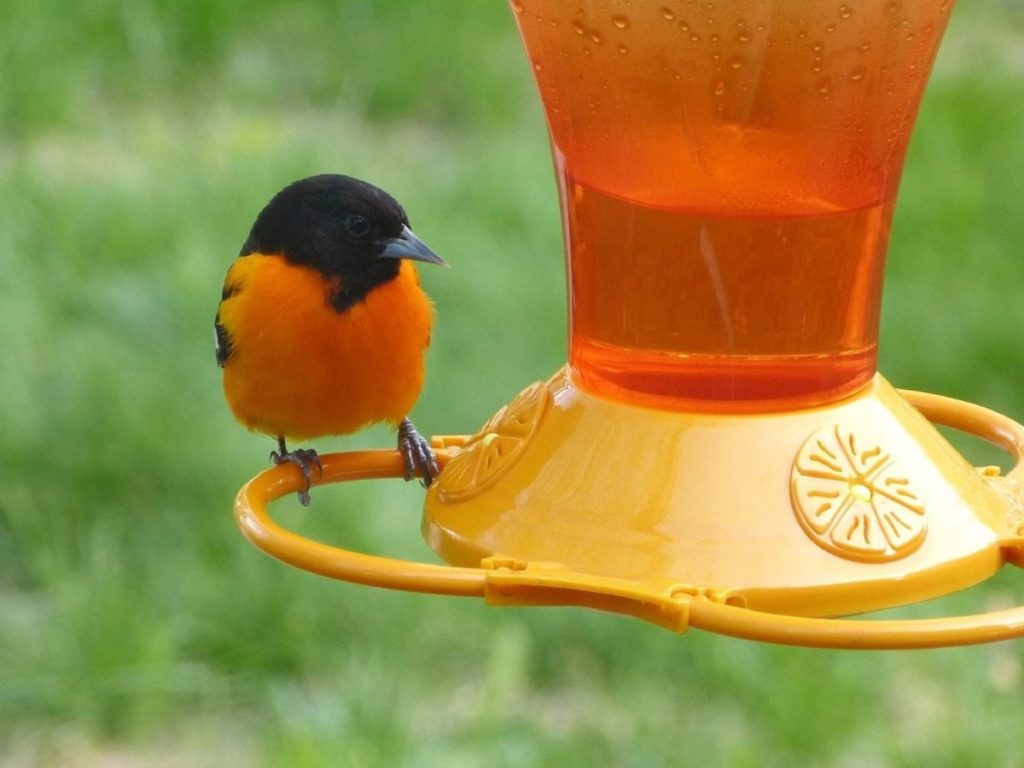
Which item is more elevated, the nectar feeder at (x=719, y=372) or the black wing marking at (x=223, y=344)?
the nectar feeder at (x=719, y=372)

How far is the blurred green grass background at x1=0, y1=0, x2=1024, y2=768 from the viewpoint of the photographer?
5.05 meters

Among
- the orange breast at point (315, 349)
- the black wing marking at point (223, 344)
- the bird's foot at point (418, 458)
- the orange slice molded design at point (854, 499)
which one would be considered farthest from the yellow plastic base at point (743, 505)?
the black wing marking at point (223, 344)

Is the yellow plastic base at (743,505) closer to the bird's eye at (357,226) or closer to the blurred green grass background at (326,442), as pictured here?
the bird's eye at (357,226)

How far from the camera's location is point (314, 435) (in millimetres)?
3703

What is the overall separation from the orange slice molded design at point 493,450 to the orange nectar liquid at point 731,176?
90mm

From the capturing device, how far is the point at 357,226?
140 inches

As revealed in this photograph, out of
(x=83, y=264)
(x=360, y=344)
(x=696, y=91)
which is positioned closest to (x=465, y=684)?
(x=360, y=344)

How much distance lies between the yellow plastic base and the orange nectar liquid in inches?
3.0

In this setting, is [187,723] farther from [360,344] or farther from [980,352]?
[980,352]

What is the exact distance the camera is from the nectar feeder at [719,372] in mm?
A: 2377

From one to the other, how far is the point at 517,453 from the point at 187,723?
9.46 feet

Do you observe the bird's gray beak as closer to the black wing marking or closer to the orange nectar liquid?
the black wing marking

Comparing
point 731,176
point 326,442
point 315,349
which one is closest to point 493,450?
point 731,176

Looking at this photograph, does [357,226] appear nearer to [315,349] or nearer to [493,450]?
[315,349]
